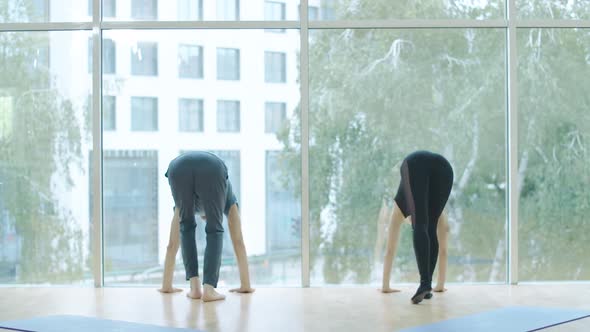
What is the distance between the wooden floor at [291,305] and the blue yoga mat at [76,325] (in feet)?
0.44

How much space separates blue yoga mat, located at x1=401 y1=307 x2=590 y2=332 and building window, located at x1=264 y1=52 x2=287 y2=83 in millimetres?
2134

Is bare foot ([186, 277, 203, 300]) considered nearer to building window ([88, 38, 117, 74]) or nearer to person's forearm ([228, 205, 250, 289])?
person's forearm ([228, 205, 250, 289])

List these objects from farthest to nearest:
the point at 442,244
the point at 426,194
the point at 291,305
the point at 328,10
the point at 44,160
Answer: the point at 44,160, the point at 328,10, the point at 442,244, the point at 426,194, the point at 291,305

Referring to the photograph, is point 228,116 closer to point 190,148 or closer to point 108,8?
point 190,148

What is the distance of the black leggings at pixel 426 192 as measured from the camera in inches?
174

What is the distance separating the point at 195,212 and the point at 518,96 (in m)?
2.29

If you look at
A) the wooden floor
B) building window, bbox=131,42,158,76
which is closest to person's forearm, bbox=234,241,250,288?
the wooden floor

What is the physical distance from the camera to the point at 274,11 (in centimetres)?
525

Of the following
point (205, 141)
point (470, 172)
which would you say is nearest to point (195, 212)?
point (205, 141)

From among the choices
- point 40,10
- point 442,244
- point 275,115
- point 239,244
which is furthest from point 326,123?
point 40,10

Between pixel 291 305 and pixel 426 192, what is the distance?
39.5 inches

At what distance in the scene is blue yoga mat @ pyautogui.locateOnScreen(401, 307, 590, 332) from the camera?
354cm

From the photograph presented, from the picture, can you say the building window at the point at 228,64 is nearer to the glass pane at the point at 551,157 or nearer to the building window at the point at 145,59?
the building window at the point at 145,59

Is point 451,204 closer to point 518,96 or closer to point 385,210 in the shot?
point 385,210
